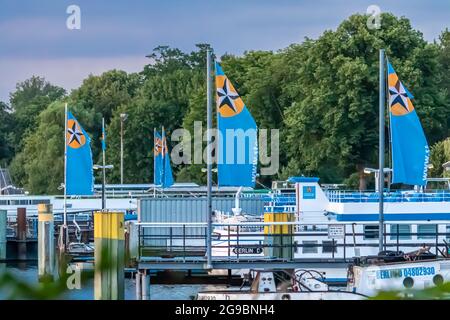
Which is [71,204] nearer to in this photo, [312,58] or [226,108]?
[312,58]

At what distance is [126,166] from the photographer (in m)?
99.2

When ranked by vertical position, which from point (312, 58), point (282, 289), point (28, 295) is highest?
point (312, 58)

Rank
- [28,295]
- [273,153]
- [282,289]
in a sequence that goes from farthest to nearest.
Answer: [273,153] → [282,289] → [28,295]

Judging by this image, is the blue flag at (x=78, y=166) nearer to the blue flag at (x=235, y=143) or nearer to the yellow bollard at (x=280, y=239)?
the yellow bollard at (x=280, y=239)

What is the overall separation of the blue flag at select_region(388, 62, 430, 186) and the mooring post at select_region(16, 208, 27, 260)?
28.1m

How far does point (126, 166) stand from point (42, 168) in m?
6.53

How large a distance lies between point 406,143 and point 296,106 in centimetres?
3884

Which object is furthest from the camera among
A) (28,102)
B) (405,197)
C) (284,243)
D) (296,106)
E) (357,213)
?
(28,102)

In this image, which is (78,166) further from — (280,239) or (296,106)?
(280,239)

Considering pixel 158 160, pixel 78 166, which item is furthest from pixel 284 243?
pixel 158 160

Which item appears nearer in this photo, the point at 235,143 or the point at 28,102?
the point at 235,143

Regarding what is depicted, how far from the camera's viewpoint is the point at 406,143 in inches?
1471
